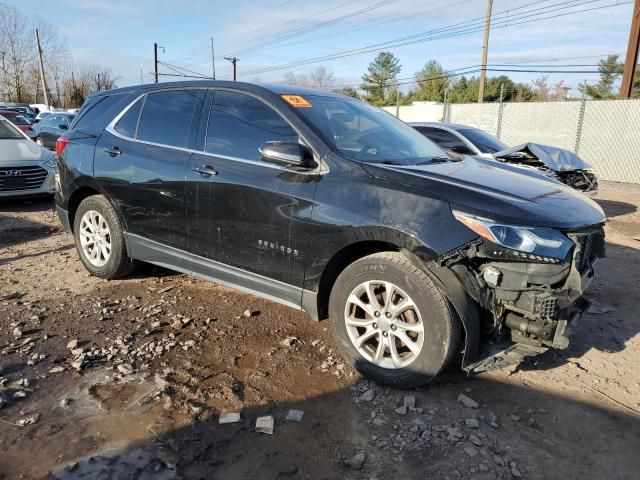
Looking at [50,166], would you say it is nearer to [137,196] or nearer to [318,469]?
[137,196]

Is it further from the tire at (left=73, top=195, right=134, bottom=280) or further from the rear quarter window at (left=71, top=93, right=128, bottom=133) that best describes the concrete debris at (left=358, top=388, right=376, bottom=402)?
the rear quarter window at (left=71, top=93, right=128, bottom=133)

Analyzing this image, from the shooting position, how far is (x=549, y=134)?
55.7 feet

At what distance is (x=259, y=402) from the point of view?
302cm

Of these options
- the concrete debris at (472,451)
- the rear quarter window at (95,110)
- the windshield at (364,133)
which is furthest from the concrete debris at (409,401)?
the rear quarter window at (95,110)

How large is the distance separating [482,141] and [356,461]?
810cm

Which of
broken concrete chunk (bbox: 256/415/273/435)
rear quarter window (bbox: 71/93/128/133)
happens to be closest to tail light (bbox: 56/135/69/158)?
rear quarter window (bbox: 71/93/128/133)

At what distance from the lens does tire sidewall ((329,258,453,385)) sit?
292 centimetres

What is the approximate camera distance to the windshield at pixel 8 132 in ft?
29.3

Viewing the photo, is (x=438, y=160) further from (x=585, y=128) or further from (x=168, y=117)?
(x=585, y=128)

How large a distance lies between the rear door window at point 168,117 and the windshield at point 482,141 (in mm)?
6409

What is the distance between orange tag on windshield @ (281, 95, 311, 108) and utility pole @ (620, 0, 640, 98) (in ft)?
54.6

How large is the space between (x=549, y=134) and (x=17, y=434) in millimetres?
17747

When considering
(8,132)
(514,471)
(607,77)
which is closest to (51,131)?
(8,132)

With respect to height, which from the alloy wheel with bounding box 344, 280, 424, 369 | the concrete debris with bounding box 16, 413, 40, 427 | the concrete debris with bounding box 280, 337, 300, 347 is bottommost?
the concrete debris with bounding box 16, 413, 40, 427
